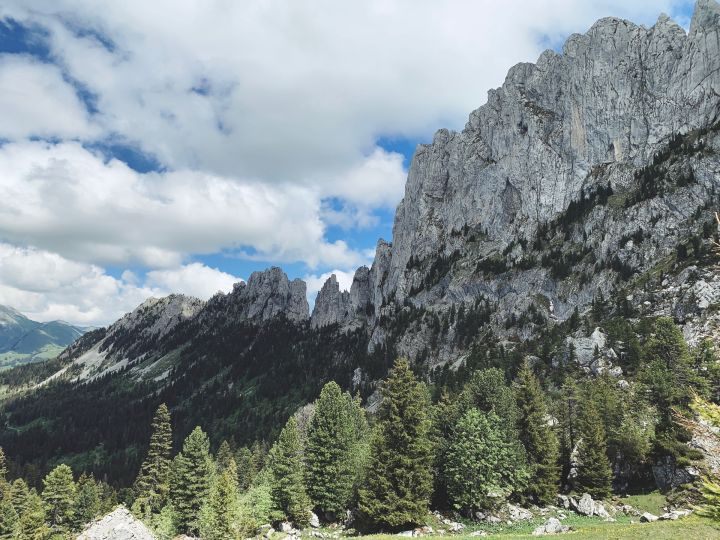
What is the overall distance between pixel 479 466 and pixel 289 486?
76.1ft

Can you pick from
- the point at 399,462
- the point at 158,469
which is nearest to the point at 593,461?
the point at 399,462

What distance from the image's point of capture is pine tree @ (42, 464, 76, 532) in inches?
3391

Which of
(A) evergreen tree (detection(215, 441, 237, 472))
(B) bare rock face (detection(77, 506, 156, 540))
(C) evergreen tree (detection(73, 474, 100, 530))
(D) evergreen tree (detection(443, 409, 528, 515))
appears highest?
(D) evergreen tree (detection(443, 409, 528, 515))

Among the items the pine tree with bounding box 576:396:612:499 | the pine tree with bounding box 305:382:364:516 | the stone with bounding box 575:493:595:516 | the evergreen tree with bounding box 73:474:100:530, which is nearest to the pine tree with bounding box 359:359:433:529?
the pine tree with bounding box 305:382:364:516

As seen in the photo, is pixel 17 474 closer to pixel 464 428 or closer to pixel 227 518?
pixel 227 518

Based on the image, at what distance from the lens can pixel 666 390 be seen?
196 feet

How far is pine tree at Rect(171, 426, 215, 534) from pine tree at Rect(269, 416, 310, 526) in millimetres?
18433

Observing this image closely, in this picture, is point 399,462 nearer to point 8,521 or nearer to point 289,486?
point 289,486

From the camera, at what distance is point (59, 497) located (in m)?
86.7

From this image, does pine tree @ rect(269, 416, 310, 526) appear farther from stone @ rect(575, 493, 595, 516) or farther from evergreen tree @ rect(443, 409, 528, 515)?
stone @ rect(575, 493, 595, 516)

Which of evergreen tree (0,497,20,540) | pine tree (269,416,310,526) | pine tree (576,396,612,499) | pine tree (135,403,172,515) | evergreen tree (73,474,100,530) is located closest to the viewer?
pine tree (269,416,310,526)

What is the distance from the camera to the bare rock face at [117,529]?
117 ft

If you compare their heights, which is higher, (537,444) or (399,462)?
(537,444)

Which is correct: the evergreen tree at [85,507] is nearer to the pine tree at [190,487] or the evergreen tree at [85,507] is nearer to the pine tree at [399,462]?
the pine tree at [190,487]
